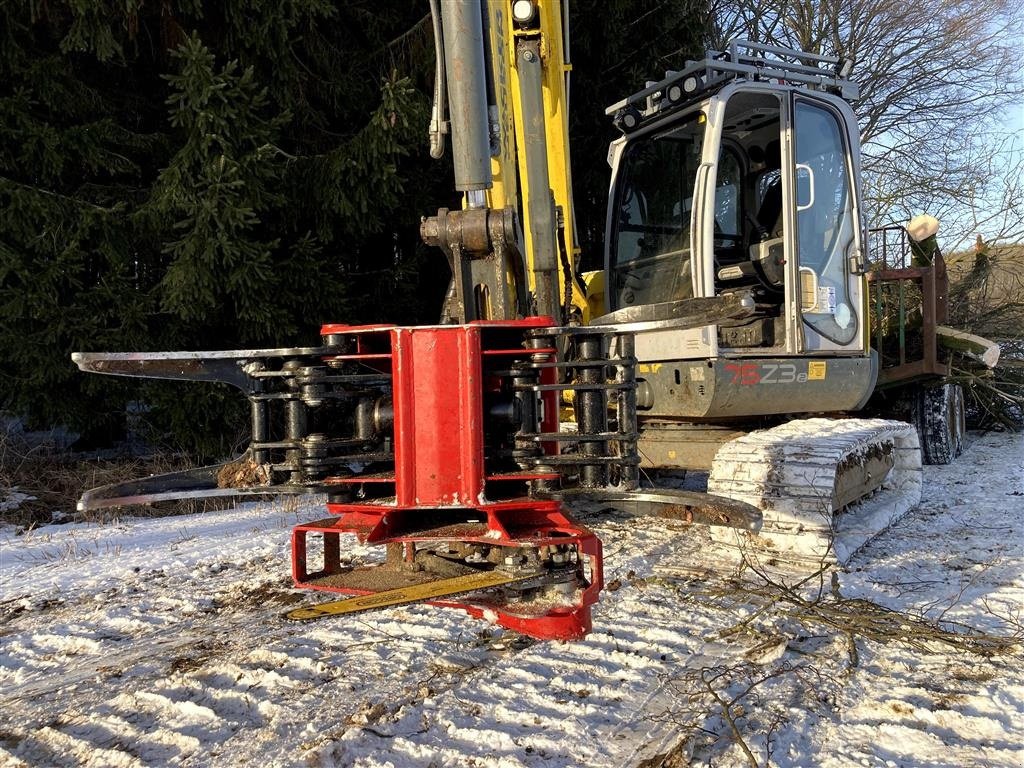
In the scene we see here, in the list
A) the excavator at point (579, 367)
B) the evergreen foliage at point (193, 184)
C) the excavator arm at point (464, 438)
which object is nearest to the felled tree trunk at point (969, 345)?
the excavator at point (579, 367)

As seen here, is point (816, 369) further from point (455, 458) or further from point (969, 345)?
point (969, 345)

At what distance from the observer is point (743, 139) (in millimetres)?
6184

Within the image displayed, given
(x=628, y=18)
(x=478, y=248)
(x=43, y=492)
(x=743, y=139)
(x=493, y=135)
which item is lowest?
(x=43, y=492)

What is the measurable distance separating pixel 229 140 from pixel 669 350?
4161 millimetres

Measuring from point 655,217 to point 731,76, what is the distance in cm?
115

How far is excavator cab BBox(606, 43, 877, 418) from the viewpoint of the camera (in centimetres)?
483

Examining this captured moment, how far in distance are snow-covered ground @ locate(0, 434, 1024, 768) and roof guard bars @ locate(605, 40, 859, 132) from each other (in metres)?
3.21

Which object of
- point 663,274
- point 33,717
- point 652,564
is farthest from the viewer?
point 663,274

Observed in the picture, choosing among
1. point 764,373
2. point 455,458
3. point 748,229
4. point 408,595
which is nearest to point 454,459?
point 455,458

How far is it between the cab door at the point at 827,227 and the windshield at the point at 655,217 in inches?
29.8

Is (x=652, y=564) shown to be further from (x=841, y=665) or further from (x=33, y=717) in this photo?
(x=33, y=717)

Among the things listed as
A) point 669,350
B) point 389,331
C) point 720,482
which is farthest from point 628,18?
point 389,331

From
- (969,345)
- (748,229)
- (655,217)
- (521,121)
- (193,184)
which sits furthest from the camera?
(969,345)

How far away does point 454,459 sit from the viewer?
8.75ft
